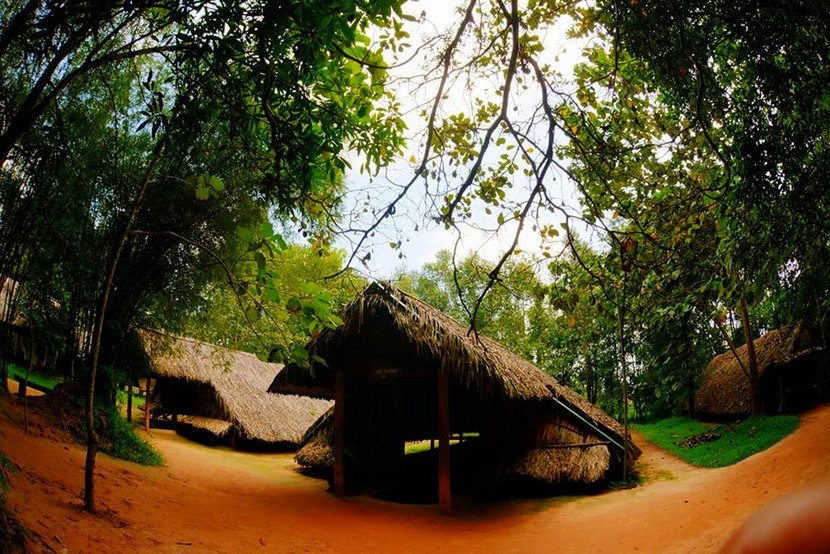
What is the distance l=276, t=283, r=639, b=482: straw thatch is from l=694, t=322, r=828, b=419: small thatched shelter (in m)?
5.13

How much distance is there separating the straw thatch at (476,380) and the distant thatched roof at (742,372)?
201 inches

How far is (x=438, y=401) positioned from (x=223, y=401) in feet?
28.9

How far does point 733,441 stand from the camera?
431 inches

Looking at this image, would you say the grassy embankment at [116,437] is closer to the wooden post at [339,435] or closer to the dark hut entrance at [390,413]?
the wooden post at [339,435]

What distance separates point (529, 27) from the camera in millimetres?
4242

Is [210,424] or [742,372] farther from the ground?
[742,372]

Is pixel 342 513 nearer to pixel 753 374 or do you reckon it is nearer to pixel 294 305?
pixel 294 305

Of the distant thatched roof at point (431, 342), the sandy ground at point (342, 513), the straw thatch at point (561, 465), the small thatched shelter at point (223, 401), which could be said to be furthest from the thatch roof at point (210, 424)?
the straw thatch at point (561, 465)

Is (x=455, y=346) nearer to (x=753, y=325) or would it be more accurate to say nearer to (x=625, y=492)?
(x=625, y=492)

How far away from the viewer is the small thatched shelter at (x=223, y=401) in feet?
47.1

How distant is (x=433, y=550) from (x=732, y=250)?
458cm

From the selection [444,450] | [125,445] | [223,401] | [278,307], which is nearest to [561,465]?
[444,450]

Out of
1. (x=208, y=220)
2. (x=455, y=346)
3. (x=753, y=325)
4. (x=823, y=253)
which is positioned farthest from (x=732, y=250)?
(x=753, y=325)

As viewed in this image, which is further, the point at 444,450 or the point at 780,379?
the point at 780,379
